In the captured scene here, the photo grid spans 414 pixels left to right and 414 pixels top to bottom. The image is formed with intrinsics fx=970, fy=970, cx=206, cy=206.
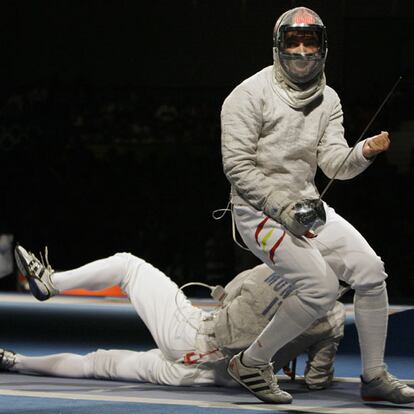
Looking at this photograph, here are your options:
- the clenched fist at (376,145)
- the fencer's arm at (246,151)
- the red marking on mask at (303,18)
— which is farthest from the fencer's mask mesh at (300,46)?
the clenched fist at (376,145)

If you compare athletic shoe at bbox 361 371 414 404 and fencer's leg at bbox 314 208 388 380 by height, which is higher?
fencer's leg at bbox 314 208 388 380

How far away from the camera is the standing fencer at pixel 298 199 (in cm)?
266

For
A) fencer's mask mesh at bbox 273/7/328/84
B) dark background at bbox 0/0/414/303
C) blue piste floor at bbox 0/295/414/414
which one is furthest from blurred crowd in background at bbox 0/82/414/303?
fencer's mask mesh at bbox 273/7/328/84

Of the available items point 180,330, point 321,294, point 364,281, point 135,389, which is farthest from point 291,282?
point 135,389

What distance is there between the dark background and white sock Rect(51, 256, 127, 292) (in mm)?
5462

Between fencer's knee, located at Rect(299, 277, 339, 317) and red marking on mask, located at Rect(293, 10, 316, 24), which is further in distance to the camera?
red marking on mask, located at Rect(293, 10, 316, 24)

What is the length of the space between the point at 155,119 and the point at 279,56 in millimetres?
6390

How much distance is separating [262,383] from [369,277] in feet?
1.38

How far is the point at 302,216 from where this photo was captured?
8.61ft

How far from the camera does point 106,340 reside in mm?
4477

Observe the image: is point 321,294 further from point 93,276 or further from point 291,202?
point 93,276

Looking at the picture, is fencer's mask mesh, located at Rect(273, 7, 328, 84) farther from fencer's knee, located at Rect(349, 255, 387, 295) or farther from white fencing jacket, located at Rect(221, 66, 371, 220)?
fencer's knee, located at Rect(349, 255, 387, 295)

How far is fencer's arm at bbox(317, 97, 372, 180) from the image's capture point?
2782mm

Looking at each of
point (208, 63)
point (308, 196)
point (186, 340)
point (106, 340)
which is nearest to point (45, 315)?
point (106, 340)
